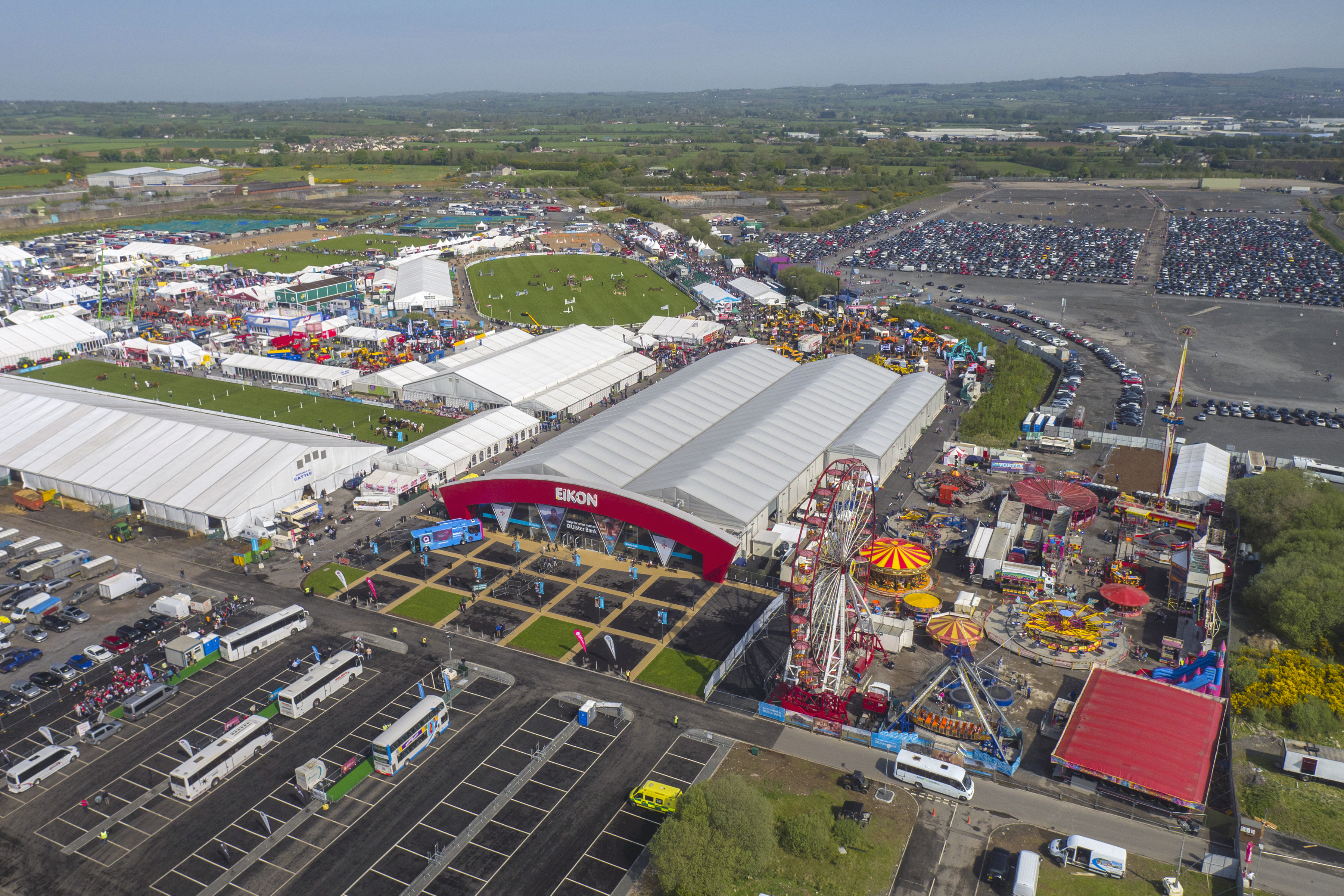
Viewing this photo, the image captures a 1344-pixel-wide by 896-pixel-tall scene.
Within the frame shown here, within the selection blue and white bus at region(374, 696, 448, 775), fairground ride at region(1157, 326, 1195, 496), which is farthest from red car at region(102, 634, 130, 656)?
fairground ride at region(1157, 326, 1195, 496)

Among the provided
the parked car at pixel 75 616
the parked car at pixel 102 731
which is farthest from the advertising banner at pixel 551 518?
the parked car at pixel 75 616

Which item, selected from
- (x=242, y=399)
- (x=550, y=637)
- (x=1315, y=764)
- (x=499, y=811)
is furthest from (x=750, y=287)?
(x=499, y=811)

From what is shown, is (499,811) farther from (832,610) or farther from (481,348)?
(481,348)

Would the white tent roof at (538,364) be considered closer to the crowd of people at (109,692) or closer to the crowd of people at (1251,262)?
the crowd of people at (109,692)

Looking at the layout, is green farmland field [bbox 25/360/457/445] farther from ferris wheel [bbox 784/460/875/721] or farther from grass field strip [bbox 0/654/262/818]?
ferris wheel [bbox 784/460/875/721]

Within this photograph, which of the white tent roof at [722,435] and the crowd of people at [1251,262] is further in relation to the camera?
the crowd of people at [1251,262]

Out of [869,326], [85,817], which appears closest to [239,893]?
[85,817]
